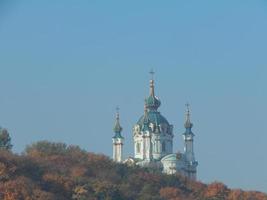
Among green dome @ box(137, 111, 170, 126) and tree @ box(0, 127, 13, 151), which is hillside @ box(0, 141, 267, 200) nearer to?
tree @ box(0, 127, 13, 151)

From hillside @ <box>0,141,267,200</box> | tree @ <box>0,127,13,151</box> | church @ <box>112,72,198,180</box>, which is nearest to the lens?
hillside @ <box>0,141,267,200</box>

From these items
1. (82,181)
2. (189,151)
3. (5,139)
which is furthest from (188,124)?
(82,181)

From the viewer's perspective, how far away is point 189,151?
149m

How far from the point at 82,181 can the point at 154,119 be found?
4430 cm

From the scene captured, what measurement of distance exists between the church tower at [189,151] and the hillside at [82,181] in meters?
23.5

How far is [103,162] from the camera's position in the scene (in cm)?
11800

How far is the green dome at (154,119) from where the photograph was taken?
146 m

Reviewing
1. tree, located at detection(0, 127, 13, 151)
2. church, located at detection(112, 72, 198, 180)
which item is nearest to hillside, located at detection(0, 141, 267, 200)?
tree, located at detection(0, 127, 13, 151)

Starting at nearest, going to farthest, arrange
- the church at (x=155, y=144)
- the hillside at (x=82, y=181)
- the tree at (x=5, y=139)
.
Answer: the hillside at (x=82, y=181) < the tree at (x=5, y=139) < the church at (x=155, y=144)

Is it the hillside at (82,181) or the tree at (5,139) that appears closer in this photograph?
the hillside at (82,181)

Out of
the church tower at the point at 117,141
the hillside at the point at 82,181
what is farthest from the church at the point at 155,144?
the hillside at the point at 82,181

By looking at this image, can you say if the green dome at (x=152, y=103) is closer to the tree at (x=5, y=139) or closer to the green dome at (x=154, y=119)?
the green dome at (x=154, y=119)

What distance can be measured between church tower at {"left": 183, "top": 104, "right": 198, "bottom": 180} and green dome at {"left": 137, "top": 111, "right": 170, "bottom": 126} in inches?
148

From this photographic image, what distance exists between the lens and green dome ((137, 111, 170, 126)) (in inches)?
5763
